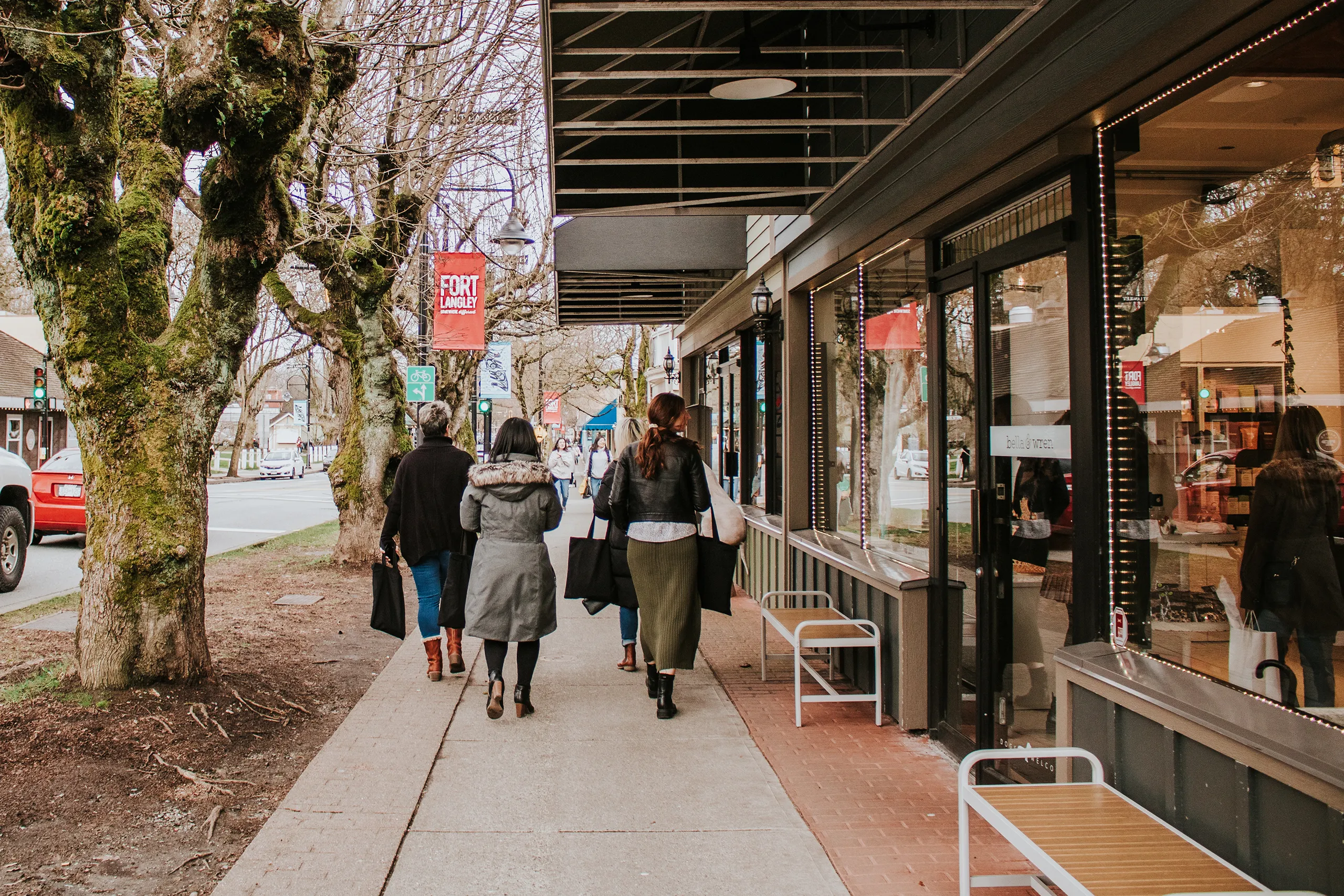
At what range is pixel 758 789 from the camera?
185 inches

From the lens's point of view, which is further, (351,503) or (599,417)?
(599,417)

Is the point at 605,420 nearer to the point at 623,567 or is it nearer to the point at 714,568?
the point at 623,567

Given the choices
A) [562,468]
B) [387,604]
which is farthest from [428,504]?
[562,468]

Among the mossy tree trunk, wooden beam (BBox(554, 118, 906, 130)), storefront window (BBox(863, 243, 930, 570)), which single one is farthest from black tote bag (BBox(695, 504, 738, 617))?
the mossy tree trunk

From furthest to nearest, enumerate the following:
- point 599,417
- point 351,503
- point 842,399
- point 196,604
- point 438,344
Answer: point 599,417 < point 438,344 < point 351,503 < point 842,399 < point 196,604

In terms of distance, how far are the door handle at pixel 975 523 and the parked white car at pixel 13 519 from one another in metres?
10.8

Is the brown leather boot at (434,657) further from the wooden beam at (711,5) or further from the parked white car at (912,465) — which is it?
the wooden beam at (711,5)

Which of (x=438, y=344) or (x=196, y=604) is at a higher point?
(x=438, y=344)

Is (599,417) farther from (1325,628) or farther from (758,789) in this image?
(1325,628)

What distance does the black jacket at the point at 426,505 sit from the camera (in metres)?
6.72

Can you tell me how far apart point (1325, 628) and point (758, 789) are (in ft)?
8.77

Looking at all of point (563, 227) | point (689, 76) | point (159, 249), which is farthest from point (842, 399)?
point (159, 249)

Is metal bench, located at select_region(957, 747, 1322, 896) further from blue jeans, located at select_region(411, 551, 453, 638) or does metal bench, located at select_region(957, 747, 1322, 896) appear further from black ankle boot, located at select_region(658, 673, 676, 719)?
blue jeans, located at select_region(411, 551, 453, 638)

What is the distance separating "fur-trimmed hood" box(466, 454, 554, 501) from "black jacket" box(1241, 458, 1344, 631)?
3.79 meters
